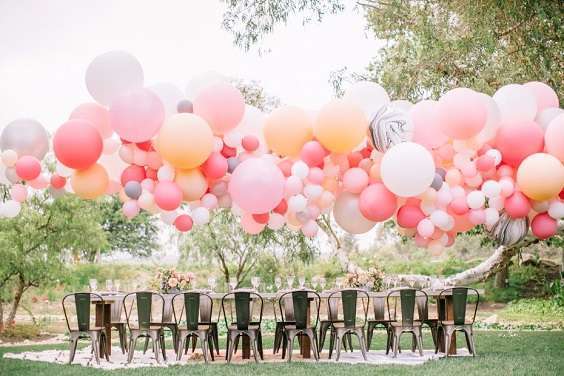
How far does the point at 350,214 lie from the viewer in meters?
5.50

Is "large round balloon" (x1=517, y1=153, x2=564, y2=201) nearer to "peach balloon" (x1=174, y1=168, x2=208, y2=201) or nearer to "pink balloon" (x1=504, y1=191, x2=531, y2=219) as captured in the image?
"pink balloon" (x1=504, y1=191, x2=531, y2=219)

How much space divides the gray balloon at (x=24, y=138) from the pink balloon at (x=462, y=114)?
9.85 feet

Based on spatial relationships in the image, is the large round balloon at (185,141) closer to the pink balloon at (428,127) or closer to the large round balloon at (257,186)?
the large round balloon at (257,186)

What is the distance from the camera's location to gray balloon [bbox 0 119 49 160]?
531cm

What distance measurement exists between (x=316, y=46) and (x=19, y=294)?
8928 millimetres

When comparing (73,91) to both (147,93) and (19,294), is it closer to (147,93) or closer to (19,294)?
(19,294)

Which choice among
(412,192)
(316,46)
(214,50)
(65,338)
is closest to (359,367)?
(412,192)

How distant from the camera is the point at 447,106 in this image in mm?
5047

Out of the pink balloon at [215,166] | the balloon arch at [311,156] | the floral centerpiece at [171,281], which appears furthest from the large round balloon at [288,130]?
the floral centerpiece at [171,281]

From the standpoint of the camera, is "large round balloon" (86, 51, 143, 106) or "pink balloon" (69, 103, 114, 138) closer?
"large round balloon" (86, 51, 143, 106)

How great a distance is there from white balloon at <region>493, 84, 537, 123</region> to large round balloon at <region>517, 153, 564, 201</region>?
14.0 inches

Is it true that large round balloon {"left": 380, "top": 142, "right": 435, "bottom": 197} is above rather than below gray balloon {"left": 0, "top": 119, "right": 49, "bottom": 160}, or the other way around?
below

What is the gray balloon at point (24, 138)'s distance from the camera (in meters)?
5.31

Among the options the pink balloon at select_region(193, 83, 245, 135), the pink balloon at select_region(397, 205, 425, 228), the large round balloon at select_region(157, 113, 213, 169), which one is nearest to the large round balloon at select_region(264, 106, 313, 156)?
the pink balloon at select_region(193, 83, 245, 135)
